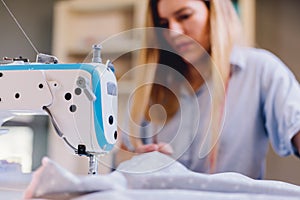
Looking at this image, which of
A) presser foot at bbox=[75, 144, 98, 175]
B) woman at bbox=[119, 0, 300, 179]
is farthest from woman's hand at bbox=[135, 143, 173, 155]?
presser foot at bbox=[75, 144, 98, 175]

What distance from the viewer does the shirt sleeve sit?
1.37 meters

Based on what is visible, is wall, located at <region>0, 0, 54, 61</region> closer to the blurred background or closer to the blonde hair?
the blurred background

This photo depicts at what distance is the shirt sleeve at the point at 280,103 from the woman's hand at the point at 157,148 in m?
0.34

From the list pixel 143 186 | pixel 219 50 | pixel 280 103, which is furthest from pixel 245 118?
pixel 143 186

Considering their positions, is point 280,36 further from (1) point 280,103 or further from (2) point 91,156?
(2) point 91,156

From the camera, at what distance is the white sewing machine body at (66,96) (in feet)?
2.54

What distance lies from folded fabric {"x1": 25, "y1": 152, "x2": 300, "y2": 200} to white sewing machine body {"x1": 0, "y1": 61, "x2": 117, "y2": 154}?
20cm

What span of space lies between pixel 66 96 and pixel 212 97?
0.78m

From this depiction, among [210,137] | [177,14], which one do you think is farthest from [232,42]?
[210,137]

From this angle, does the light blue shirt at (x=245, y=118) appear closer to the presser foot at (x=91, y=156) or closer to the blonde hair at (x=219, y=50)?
the blonde hair at (x=219, y=50)

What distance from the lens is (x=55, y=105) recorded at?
2.58 ft

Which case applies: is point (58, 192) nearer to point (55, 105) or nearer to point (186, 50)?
point (55, 105)

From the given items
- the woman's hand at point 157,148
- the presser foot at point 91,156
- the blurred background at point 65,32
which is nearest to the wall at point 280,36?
the blurred background at point 65,32

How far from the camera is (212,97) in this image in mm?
1465
